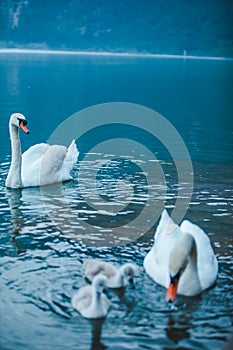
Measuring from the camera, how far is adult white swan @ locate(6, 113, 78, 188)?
13.6 metres

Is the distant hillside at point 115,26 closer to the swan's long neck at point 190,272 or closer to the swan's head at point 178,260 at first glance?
the swan's long neck at point 190,272

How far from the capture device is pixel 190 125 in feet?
78.9

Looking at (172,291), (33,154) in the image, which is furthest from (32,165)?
(172,291)

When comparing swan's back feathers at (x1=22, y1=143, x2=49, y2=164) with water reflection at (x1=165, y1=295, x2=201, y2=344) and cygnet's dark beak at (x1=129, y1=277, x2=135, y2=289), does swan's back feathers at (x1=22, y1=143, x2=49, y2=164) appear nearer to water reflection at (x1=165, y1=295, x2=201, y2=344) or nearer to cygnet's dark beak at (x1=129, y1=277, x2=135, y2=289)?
cygnet's dark beak at (x1=129, y1=277, x2=135, y2=289)

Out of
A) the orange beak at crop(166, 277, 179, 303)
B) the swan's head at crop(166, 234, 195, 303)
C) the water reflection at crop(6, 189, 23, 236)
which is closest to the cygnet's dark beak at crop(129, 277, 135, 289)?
the swan's head at crop(166, 234, 195, 303)

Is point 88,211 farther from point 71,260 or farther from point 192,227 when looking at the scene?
point 192,227

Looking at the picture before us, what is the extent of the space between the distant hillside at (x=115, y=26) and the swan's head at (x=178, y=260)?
92.6 m

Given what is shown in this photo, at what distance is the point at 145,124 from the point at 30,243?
1440 centimetres

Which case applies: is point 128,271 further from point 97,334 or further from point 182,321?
point 97,334

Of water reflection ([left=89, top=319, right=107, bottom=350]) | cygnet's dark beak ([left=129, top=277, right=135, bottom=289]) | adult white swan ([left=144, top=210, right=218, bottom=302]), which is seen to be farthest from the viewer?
cygnet's dark beak ([left=129, top=277, right=135, bottom=289])

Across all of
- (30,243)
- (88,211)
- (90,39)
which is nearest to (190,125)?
(88,211)

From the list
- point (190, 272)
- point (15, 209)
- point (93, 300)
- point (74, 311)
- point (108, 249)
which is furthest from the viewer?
point (15, 209)

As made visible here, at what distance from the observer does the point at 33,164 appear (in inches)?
555

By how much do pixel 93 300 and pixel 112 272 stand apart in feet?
3.08
